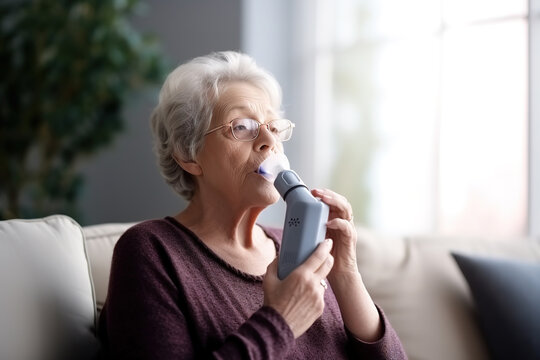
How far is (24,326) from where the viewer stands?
124 cm

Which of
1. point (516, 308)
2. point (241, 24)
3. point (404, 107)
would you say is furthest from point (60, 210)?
point (516, 308)

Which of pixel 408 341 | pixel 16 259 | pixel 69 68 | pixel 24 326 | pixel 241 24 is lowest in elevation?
pixel 408 341

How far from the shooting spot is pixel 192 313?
1.20m

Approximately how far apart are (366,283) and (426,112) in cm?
168

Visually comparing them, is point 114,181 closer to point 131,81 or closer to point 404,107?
point 131,81

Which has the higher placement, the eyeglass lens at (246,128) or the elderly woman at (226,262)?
the eyeglass lens at (246,128)

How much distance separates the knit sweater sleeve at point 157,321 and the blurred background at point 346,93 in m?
2.00

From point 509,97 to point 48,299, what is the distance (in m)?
2.35

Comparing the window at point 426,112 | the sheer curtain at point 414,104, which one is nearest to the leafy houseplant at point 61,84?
the sheer curtain at point 414,104

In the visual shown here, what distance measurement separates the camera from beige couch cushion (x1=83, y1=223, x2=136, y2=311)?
1512 mm

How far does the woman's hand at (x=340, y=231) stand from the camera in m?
1.25

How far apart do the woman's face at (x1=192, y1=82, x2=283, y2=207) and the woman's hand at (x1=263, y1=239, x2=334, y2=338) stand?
8.9 inches

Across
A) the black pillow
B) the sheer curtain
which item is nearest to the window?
the sheer curtain

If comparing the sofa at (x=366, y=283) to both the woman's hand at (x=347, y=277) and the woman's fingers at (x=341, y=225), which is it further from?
the woman's fingers at (x=341, y=225)
